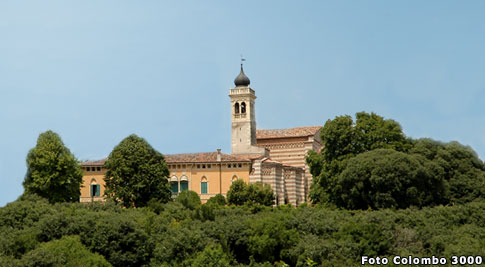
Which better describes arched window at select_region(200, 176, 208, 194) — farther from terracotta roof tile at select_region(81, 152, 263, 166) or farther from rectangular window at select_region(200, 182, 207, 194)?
terracotta roof tile at select_region(81, 152, 263, 166)

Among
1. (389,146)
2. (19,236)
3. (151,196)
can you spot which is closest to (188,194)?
(151,196)

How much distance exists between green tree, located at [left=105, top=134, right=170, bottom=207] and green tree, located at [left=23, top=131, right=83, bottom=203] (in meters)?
3.13

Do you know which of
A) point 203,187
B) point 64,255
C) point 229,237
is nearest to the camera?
point 64,255

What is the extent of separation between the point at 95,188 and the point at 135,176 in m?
10.6

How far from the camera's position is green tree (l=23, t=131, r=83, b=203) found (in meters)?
56.2

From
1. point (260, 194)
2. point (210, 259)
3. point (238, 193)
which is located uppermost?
point (238, 193)

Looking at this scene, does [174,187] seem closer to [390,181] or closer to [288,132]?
[288,132]

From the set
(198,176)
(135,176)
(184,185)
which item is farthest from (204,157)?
(135,176)

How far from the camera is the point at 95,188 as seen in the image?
68375 mm

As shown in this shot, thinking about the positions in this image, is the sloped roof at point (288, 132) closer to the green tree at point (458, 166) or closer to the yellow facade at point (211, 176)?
the yellow facade at point (211, 176)

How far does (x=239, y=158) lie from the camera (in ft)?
222

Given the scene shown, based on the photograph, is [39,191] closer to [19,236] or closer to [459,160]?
[19,236]

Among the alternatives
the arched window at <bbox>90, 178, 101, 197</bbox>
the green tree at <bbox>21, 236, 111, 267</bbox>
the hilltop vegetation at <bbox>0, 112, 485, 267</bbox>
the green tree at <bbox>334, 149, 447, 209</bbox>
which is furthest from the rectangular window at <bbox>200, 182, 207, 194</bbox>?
the green tree at <bbox>21, 236, 111, 267</bbox>

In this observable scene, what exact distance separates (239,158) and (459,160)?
19.6m
